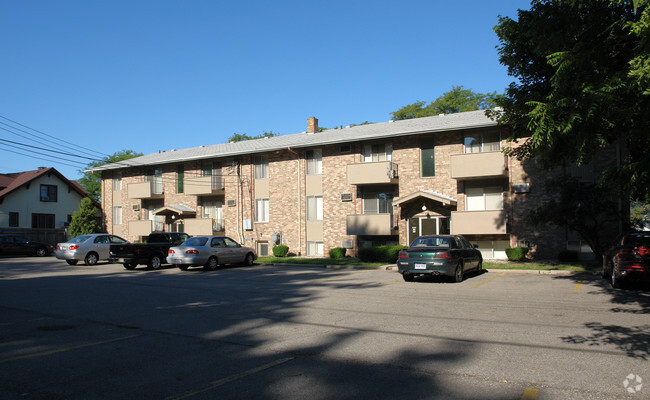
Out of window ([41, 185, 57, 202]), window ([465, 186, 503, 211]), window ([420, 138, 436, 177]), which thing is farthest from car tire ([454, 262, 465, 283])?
window ([41, 185, 57, 202])

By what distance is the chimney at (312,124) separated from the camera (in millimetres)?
33719

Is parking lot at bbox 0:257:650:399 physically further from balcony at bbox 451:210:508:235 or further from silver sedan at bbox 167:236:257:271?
balcony at bbox 451:210:508:235

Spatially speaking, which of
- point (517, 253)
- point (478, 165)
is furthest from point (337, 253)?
point (517, 253)

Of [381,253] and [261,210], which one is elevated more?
[261,210]

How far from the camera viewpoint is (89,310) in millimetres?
9797

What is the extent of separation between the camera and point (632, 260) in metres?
11.4

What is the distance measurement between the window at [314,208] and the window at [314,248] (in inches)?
58.9

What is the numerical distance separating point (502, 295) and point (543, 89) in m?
5.55

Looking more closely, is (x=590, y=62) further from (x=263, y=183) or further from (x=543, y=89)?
(x=263, y=183)

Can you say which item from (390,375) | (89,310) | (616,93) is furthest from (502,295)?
(89,310)

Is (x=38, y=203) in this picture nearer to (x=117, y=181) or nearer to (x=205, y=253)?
(x=117, y=181)

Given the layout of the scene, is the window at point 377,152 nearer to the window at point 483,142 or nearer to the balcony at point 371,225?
the balcony at point 371,225

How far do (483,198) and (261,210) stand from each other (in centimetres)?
1407

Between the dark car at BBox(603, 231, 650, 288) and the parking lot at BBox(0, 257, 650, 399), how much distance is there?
0.40m
